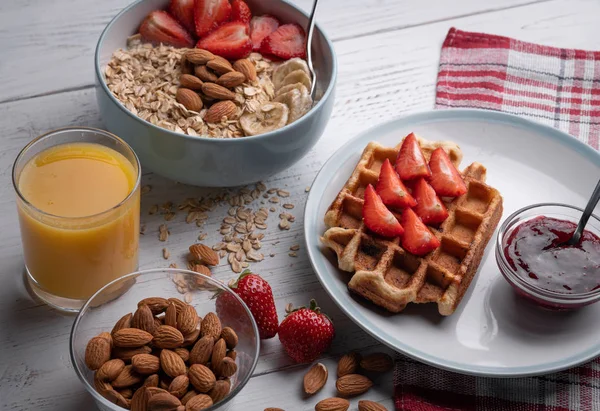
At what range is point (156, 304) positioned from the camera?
1.58 metres

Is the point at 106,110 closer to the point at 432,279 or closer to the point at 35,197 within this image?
the point at 35,197

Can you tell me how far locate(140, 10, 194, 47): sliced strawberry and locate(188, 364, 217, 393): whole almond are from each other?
3.03ft

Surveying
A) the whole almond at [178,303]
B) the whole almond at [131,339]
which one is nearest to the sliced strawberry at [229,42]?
the whole almond at [178,303]

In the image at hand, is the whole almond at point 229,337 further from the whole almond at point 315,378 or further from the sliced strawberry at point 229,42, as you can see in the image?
the sliced strawberry at point 229,42

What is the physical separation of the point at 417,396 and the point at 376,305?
0.21 m

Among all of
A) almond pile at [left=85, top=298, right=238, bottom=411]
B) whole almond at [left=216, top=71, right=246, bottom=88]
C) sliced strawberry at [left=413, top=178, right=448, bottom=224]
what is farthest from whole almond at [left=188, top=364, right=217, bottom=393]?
whole almond at [left=216, top=71, right=246, bottom=88]

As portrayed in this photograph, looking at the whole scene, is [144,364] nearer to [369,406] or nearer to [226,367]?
[226,367]

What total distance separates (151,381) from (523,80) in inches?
55.6

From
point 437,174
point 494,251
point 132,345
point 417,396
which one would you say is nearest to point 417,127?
point 437,174

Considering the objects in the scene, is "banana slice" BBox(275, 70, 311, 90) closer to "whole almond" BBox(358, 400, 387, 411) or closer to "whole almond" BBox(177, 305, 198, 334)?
"whole almond" BBox(177, 305, 198, 334)

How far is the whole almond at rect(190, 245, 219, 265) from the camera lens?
1816 mm

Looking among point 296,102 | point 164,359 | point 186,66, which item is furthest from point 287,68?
point 164,359

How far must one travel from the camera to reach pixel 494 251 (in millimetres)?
1878

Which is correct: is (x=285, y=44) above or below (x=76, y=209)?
above
